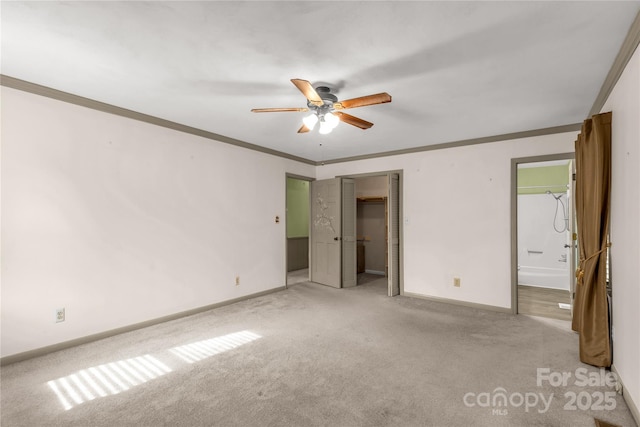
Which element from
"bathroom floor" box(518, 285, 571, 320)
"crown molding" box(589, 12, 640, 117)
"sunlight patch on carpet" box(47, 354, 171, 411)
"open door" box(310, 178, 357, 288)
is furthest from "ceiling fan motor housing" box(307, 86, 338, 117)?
"bathroom floor" box(518, 285, 571, 320)

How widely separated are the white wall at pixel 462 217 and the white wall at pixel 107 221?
8.76 feet

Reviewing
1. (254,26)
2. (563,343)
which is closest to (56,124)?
(254,26)

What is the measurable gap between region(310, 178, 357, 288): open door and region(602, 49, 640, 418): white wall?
11.9ft

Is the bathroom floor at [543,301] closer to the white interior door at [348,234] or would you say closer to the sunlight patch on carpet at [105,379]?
the white interior door at [348,234]

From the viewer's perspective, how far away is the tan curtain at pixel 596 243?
239cm

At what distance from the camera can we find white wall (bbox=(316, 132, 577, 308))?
13.5 feet

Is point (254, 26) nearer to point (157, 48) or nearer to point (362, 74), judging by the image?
point (157, 48)

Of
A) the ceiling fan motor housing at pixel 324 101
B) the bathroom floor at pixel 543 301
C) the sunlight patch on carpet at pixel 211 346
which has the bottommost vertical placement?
the bathroom floor at pixel 543 301

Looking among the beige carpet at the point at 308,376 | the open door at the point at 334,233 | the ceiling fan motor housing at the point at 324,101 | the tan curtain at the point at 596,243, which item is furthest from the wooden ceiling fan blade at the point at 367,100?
the open door at the point at 334,233

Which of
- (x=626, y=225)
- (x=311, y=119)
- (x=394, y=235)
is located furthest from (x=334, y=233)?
(x=626, y=225)

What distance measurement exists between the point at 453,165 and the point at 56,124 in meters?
4.76

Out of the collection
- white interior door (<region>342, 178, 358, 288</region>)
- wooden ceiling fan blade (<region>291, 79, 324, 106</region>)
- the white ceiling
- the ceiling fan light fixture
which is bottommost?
white interior door (<region>342, 178, 358, 288</region>)

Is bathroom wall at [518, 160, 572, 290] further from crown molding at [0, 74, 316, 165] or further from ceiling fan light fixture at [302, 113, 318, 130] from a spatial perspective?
crown molding at [0, 74, 316, 165]

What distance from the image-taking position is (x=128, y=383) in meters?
2.30
